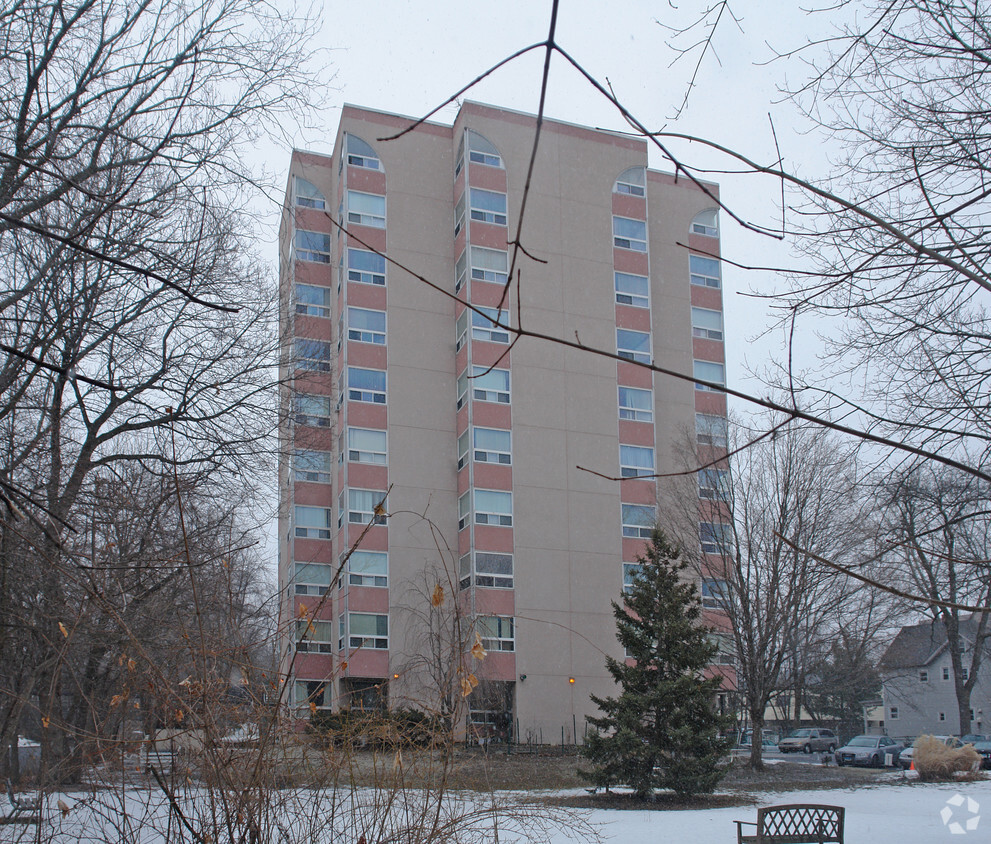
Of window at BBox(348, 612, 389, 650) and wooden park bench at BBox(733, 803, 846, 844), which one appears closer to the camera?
wooden park bench at BBox(733, 803, 846, 844)

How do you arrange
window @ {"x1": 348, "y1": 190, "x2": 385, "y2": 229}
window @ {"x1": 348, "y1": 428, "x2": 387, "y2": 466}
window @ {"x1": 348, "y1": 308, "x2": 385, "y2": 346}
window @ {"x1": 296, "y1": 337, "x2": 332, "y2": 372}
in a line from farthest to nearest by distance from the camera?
window @ {"x1": 348, "y1": 190, "x2": 385, "y2": 229}
window @ {"x1": 348, "y1": 308, "x2": 385, "y2": 346}
window @ {"x1": 348, "y1": 428, "x2": 387, "y2": 466}
window @ {"x1": 296, "y1": 337, "x2": 332, "y2": 372}

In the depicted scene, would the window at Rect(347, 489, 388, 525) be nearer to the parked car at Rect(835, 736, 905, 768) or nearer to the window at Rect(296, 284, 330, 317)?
the window at Rect(296, 284, 330, 317)

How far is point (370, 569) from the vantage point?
3541cm

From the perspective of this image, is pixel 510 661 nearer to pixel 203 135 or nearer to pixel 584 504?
pixel 584 504

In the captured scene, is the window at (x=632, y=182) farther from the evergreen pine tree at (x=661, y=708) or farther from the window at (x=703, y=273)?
the evergreen pine tree at (x=661, y=708)

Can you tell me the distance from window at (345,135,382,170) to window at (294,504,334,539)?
1357cm

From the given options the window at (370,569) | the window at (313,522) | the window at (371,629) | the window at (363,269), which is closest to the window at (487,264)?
the window at (363,269)

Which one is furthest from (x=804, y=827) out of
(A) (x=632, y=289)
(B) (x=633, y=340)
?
(A) (x=632, y=289)

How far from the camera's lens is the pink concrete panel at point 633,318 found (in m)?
39.0

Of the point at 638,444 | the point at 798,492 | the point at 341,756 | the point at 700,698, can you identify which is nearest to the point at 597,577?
the point at 638,444

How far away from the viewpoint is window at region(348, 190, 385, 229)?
124 feet

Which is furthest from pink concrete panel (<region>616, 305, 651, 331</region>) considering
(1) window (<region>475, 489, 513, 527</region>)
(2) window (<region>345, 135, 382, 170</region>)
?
(2) window (<region>345, 135, 382, 170</region>)

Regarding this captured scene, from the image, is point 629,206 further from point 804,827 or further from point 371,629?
point 804,827

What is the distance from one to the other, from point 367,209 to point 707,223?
48.6ft
